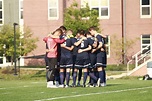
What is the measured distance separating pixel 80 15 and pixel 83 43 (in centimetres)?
2389

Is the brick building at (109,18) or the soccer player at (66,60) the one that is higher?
the brick building at (109,18)

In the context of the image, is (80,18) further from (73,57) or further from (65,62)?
(65,62)

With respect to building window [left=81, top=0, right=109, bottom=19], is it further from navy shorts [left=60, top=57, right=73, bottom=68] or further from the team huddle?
navy shorts [left=60, top=57, right=73, bottom=68]

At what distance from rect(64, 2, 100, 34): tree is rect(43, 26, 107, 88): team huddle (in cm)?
2224

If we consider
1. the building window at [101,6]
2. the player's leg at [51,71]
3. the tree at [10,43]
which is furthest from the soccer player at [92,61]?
the building window at [101,6]

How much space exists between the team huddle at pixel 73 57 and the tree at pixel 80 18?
22.2 meters

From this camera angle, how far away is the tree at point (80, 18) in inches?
1763

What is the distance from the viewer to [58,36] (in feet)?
70.8

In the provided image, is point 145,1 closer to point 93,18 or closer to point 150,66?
point 93,18

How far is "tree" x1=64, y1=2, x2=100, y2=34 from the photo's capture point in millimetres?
44781

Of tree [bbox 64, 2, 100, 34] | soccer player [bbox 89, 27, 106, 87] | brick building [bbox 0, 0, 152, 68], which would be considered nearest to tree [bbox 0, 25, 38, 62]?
tree [bbox 64, 2, 100, 34]

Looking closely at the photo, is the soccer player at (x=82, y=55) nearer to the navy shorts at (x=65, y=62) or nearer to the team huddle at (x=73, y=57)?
the team huddle at (x=73, y=57)

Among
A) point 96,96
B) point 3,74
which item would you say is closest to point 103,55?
point 96,96

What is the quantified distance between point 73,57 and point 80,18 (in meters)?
23.9
